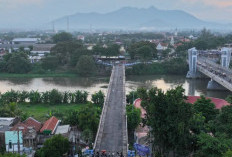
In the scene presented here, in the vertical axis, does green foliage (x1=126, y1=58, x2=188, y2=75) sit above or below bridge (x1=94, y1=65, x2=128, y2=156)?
above

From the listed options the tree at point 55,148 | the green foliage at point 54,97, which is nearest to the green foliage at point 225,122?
the tree at point 55,148

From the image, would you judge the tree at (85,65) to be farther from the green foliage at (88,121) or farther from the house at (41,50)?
the green foliage at (88,121)

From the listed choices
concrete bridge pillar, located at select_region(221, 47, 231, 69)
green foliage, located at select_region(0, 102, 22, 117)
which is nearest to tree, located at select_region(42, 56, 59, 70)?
green foliage, located at select_region(0, 102, 22, 117)

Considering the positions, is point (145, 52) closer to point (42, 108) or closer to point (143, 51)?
point (143, 51)

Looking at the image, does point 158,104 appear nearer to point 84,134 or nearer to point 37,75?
point 84,134

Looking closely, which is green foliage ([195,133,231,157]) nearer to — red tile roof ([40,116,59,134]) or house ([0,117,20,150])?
red tile roof ([40,116,59,134])

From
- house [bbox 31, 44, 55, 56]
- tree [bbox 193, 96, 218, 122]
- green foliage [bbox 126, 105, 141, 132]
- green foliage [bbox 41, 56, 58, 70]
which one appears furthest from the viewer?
house [bbox 31, 44, 55, 56]

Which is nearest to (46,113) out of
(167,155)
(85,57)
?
(167,155)

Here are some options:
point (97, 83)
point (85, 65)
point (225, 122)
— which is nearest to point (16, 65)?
point (85, 65)
